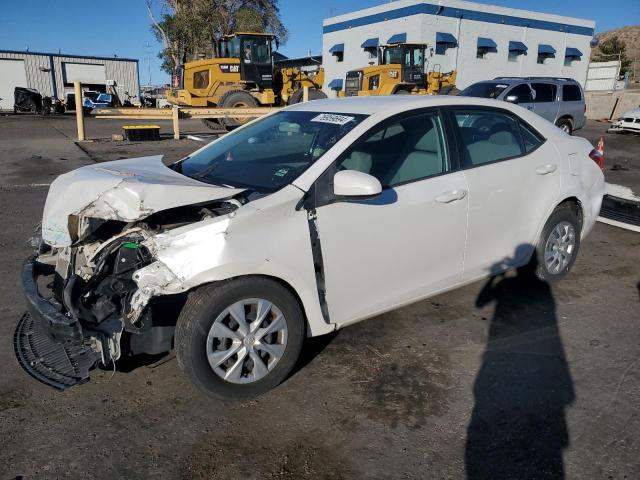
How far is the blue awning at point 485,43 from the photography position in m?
32.1

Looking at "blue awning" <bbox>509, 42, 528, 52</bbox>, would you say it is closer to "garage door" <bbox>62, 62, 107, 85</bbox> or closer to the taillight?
the taillight

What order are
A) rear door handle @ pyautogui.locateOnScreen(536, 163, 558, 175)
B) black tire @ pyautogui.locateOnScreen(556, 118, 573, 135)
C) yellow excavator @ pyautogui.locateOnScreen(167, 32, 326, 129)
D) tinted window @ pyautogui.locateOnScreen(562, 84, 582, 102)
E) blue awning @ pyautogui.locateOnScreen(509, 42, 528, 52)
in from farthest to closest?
blue awning @ pyautogui.locateOnScreen(509, 42, 528, 52) < yellow excavator @ pyautogui.locateOnScreen(167, 32, 326, 129) < black tire @ pyautogui.locateOnScreen(556, 118, 573, 135) < tinted window @ pyautogui.locateOnScreen(562, 84, 582, 102) < rear door handle @ pyautogui.locateOnScreen(536, 163, 558, 175)

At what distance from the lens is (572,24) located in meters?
36.4

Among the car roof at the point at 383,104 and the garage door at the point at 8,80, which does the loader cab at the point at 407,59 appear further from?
the garage door at the point at 8,80

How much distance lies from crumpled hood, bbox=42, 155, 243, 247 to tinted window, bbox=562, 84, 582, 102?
1515 cm

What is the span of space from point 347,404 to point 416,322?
3.94 feet

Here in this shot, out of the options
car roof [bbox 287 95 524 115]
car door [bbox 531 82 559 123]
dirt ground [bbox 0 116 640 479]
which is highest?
car door [bbox 531 82 559 123]

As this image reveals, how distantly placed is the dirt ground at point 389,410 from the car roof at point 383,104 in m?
1.60

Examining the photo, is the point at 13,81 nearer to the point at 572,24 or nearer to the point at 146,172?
the point at 572,24

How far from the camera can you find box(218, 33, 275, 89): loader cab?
20.1 metres

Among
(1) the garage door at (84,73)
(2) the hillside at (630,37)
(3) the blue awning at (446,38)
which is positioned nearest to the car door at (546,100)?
(3) the blue awning at (446,38)

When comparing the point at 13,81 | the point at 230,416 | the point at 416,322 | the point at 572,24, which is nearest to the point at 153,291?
the point at 230,416

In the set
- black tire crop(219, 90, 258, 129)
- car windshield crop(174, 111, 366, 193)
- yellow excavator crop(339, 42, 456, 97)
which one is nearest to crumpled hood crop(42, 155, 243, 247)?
car windshield crop(174, 111, 366, 193)

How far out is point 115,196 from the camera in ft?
9.54
